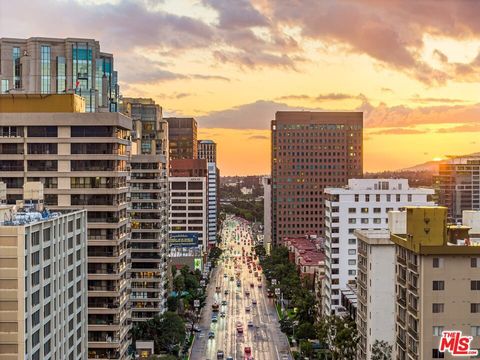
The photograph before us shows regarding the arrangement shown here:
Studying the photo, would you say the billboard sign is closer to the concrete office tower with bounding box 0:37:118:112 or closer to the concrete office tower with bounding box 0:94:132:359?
the concrete office tower with bounding box 0:37:118:112

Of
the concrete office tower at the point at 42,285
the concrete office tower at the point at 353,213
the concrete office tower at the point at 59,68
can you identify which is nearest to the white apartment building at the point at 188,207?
the concrete office tower at the point at 353,213

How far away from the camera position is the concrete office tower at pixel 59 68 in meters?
93.6

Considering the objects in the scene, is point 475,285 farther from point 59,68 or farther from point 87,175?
point 59,68

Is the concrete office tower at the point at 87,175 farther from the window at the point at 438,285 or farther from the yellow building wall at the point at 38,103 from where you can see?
the window at the point at 438,285

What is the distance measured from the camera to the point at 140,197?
100000 millimetres

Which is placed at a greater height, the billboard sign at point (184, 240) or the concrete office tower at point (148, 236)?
the concrete office tower at point (148, 236)

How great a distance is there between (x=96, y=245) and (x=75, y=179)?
6.72 metres

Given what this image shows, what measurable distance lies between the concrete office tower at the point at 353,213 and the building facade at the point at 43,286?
52.5 meters

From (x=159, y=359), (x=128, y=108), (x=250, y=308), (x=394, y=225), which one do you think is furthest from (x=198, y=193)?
(x=394, y=225)

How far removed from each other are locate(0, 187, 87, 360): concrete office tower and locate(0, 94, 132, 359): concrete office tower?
33.5 feet

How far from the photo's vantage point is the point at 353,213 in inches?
4043

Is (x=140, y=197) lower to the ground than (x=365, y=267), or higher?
higher

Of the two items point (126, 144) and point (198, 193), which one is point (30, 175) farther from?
point (198, 193)

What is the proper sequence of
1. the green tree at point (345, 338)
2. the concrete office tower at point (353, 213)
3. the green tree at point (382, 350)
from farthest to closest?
the concrete office tower at point (353, 213) < the green tree at point (345, 338) < the green tree at point (382, 350)
